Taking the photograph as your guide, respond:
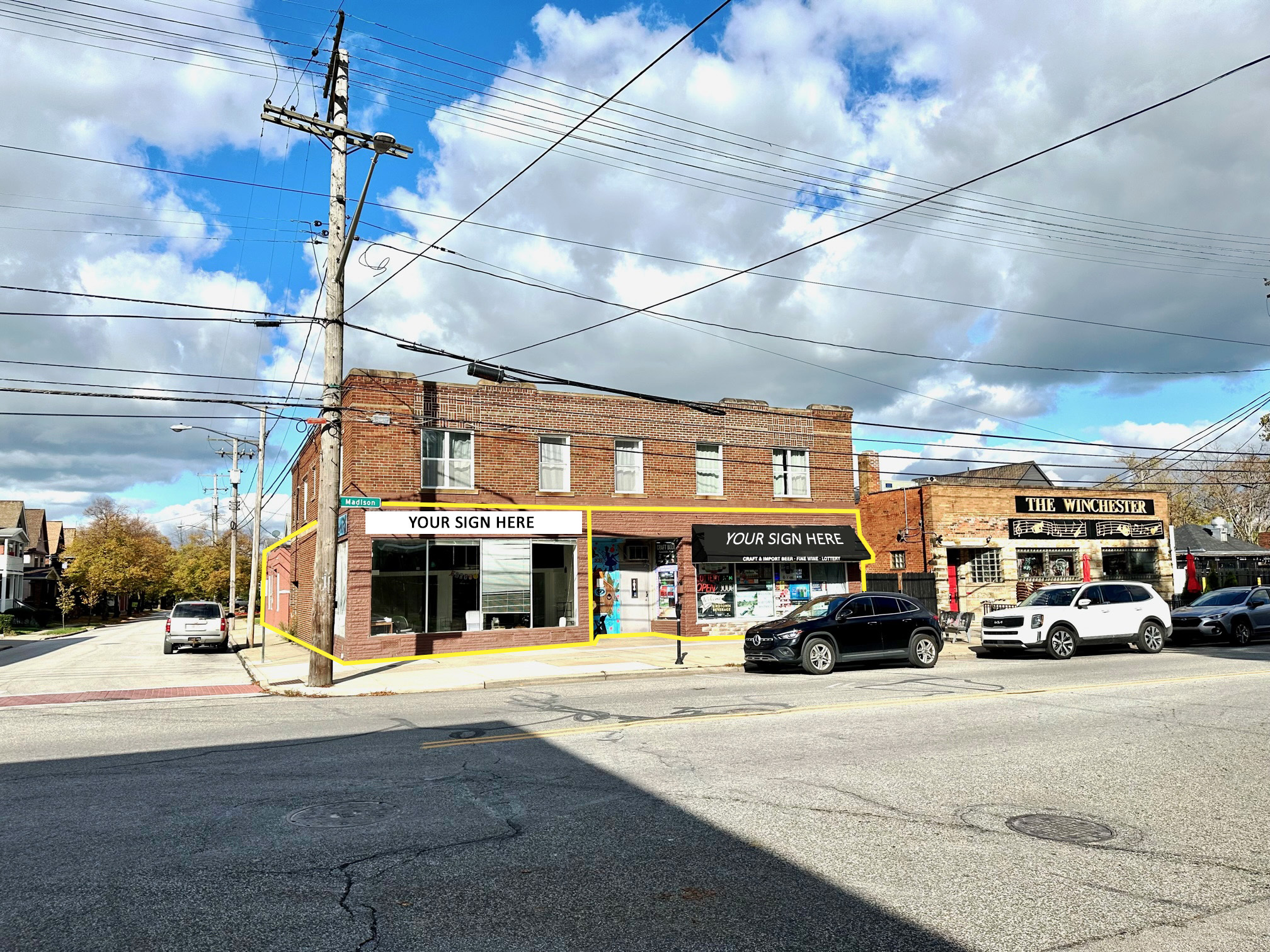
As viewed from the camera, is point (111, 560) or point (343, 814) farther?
point (111, 560)

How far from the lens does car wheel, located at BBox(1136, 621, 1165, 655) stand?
2047 centimetres

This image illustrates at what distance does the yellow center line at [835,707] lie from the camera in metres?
9.94

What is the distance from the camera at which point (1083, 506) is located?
33625mm

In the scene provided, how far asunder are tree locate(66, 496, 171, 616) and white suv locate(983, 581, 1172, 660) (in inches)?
2367

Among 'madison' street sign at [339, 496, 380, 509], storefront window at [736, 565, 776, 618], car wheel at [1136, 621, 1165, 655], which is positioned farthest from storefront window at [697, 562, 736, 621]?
'madison' street sign at [339, 496, 380, 509]

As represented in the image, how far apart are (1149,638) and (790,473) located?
1097 cm

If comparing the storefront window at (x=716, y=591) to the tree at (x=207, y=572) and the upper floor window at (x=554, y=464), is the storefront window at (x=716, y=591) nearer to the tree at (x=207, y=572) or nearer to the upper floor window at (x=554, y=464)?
the upper floor window at (x=554, y=464)

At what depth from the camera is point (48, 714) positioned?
13.2m

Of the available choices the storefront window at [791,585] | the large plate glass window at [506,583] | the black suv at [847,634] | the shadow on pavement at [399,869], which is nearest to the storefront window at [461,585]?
the large plate glass window at [506,583]

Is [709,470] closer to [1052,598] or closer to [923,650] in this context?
[1052,598]

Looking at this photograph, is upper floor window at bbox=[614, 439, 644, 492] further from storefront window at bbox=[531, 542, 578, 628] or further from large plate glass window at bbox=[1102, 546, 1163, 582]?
large plate glass window at bbox=[1102, 546, 1163, 582]

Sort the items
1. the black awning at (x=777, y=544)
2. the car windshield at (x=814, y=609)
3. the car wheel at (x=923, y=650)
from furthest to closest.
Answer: the black awning at (x=777, y=544) < the car wheel at (x=923, y=650) < the car windshield at (x=814, y=609)

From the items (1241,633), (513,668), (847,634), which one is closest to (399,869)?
(847,634)

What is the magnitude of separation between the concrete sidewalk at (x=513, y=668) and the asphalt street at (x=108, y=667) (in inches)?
53.2
